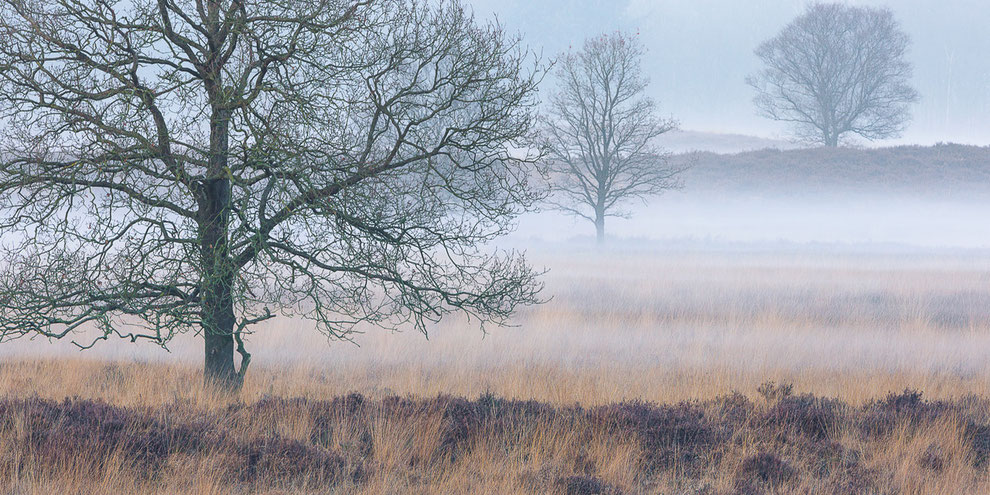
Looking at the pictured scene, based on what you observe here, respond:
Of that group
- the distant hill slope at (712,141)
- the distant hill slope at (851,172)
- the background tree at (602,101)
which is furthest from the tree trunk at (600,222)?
the distant hill slope at (712,141)

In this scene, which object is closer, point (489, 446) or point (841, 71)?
point (489, 446)

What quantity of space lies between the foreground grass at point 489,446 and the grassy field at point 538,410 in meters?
0.02

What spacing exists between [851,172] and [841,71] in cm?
926

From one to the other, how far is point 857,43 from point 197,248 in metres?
59.5

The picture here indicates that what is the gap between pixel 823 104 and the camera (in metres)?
59.6

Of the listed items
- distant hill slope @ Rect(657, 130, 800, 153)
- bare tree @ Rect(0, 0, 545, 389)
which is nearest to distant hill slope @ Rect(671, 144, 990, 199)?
distant hill slope @ Rect(657, 130, 800, 153)

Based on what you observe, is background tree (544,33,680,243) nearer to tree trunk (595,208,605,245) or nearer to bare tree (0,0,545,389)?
tree trunk (595,208,605,245)

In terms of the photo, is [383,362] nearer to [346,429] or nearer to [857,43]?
[346,429]

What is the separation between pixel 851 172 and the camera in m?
54.0

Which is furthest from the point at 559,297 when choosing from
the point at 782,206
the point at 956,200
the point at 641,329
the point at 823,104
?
the point at 823,104

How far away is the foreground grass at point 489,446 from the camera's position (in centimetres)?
654

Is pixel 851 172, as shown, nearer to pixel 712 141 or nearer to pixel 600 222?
pixel 600 222

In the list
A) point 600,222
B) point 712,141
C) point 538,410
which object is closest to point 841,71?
point 600,222

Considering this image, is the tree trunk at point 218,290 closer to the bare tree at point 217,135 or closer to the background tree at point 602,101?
the bare tree at point 217,135
